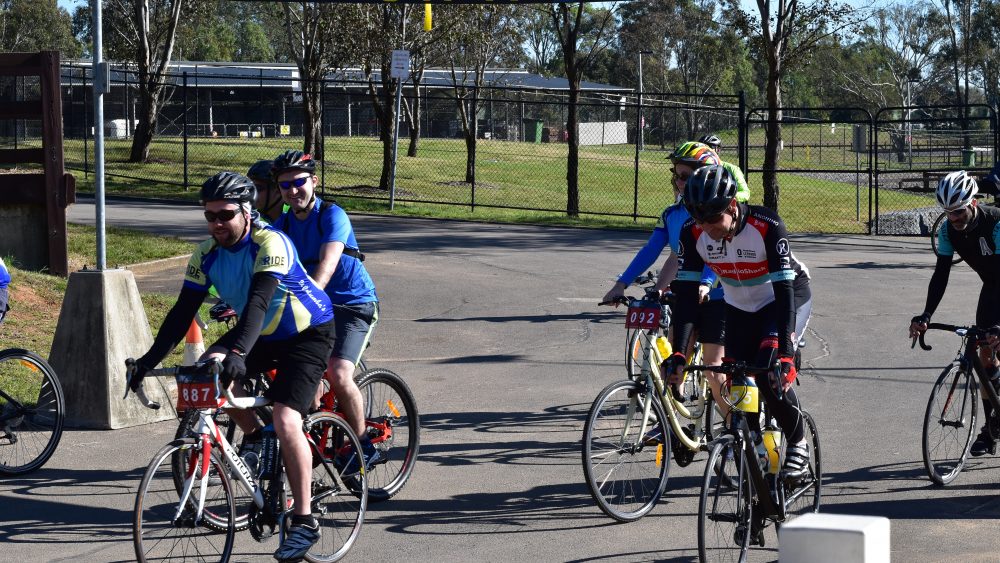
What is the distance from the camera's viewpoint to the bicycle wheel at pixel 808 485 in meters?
5.97

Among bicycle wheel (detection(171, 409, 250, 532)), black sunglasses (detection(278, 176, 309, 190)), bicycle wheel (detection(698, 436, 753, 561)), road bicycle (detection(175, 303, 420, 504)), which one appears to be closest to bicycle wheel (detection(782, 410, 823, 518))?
bicycle wheel (detection(698, 436, 753, 561))

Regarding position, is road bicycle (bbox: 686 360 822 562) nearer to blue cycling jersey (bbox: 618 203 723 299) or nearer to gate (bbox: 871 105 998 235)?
blue cycling jersey (bbox: 618 203 723 299)

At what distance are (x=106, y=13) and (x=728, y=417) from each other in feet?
144

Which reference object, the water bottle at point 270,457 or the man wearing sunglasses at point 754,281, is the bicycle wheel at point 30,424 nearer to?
the water bottle at point 270,457

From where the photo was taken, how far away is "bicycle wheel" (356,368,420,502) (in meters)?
6.88

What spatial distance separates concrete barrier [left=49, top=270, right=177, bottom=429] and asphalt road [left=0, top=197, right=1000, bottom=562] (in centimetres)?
19

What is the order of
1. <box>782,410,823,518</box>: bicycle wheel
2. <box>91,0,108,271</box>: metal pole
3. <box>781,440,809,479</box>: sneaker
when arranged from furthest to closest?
<box>91,0,108,271</box>: metal pole, <box>782,410,823,518</box>: bicycle wheel, <box>781,440,809,479</box>: sneaker

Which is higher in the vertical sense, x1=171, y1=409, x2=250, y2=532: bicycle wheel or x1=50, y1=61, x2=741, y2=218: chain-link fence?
x1=50, y1=61, x2=741, y2=218: chain-link fence

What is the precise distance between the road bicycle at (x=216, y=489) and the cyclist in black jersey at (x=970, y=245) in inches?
137

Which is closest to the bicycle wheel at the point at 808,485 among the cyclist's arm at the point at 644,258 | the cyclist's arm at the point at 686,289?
the cyclist's arm at the point at 686,289

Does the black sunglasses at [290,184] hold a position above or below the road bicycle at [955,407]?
above

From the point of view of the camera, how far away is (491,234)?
21.8 metres

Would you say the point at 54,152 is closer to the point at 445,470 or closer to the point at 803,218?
the point at 445,470

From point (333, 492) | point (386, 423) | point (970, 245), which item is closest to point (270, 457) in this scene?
point (333, 492)
